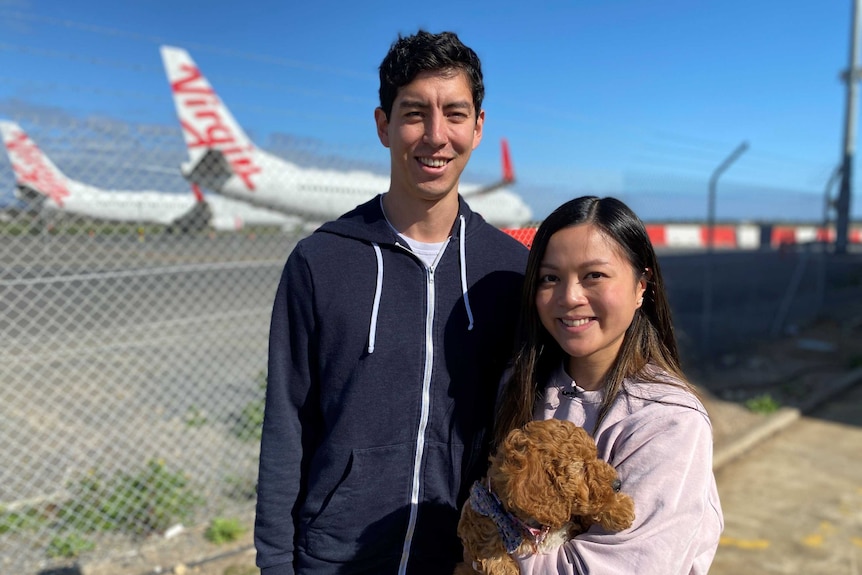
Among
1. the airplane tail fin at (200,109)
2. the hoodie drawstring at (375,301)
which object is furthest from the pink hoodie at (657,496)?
the airplane tail fin at (200,109)

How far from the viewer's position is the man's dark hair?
1.64 m

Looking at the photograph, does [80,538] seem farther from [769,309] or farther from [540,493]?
[769,309]

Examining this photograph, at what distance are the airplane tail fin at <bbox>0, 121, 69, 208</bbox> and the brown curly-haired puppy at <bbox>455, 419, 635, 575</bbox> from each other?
3513mm

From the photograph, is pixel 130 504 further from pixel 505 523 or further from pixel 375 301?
pixel 505 523

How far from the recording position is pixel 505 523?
4.43 ft

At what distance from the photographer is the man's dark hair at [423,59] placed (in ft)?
5.38

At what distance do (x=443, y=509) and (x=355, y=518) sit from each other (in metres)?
0.26

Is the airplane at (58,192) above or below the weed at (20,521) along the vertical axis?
above

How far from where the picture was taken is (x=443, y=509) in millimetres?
1752

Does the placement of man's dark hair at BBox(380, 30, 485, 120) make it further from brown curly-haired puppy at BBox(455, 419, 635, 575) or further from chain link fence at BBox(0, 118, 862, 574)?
chain link fence at BBox(0, 118, 862, 574)

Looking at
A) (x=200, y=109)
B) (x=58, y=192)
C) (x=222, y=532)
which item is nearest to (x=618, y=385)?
(x=222, y=532)

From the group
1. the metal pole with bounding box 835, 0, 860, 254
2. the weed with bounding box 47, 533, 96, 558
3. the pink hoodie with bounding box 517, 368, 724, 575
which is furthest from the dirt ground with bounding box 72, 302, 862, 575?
the metal pole with bounding box 835, 0, 860, 254

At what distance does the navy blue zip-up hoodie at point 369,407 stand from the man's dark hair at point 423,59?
40 centimetres

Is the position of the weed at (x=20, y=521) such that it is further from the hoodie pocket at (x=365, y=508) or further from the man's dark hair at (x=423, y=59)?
the man's dark hair at (x=423, y=59)
